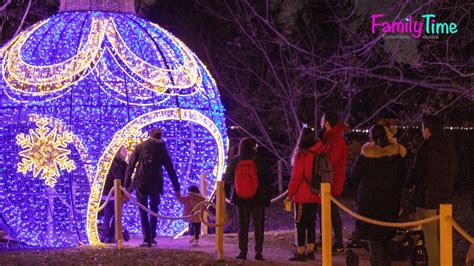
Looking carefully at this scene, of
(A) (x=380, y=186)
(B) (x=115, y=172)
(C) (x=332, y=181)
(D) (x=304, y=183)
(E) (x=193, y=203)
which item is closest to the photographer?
(A) (x=380, y=186)

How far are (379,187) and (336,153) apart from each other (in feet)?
7.51

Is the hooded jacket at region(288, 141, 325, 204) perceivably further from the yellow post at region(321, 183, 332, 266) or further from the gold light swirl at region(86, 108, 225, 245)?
the gold light swirl at region(86, 108, 225, 245)

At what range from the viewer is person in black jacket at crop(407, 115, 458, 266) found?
8195 mm

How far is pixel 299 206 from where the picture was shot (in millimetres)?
9641

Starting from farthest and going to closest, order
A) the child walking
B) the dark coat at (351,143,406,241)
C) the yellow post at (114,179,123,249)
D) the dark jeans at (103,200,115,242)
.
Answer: the dark jeans at (103,200,115,242)
the child walking
the yellow post at (114,179,123,249)
the dark coat at (351,143,406,241)

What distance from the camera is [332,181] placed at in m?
9.76

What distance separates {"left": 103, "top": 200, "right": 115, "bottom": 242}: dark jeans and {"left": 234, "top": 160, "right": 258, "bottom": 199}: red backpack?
2.81 m

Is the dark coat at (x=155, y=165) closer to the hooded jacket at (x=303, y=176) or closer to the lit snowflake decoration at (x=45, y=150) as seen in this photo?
the lit snowflake decoration at (x=45, y=150)

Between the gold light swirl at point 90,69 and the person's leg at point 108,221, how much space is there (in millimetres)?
1672

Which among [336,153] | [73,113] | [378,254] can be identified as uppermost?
[73,113]

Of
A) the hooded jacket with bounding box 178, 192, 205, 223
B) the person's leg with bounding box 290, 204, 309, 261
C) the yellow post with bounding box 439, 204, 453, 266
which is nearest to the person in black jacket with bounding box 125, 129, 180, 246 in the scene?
the hooded jacket with bounding box 178, 192, 205, 223

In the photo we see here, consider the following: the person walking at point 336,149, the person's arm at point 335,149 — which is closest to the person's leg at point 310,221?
the person walking at point 336,149

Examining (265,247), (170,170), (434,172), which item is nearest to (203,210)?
(170,170)

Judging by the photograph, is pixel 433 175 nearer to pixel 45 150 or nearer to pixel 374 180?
pixel 374 180
